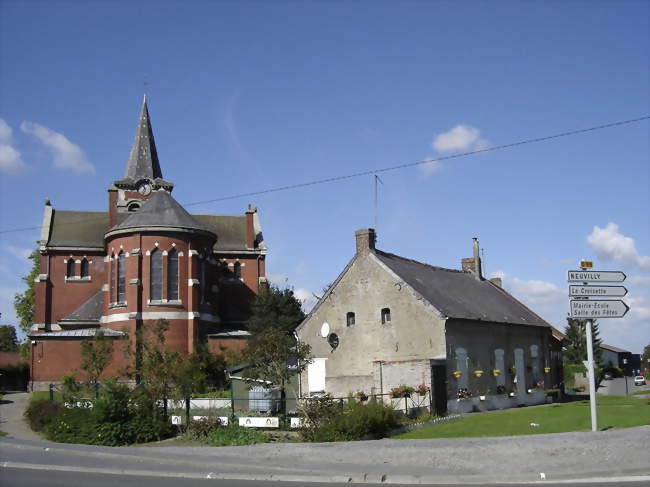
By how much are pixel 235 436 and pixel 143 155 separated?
49741mm

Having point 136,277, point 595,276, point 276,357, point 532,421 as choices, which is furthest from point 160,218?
point 595,276

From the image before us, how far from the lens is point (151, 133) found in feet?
229

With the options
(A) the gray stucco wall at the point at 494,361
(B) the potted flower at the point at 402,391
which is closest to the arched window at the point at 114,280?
(A) the gray stucco wall at the point at 494,361

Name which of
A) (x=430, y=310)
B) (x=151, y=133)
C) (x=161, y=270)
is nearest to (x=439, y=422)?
(x=430, y=310)

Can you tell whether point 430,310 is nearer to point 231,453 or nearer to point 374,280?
point 374,280

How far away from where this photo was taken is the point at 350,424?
67.7ft

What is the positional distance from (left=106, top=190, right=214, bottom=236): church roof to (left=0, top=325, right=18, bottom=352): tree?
72.0 m

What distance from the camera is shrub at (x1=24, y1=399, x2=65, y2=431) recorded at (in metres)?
26.2

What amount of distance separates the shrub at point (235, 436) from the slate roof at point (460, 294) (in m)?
11.2

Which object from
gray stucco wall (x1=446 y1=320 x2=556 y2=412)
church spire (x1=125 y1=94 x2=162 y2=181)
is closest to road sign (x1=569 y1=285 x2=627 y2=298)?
gray stucco wall (x1=446 y1=320 x2=556 y2=412)

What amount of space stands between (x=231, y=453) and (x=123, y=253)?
114 ft

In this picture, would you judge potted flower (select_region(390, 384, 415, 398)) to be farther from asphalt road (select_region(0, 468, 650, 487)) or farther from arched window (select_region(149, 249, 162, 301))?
arched window (select_region(149, 249, 162, 301))

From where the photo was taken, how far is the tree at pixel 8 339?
113m

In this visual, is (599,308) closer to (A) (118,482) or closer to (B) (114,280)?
(A) (118,482)
